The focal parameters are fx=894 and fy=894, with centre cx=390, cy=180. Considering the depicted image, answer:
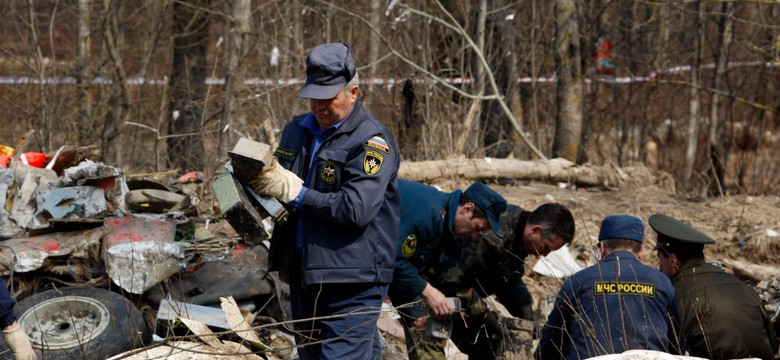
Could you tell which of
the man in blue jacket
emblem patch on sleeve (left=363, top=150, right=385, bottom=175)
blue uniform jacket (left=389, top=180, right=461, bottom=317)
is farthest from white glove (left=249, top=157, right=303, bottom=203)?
blue uniform jacket (left=389, top=180, right=461, bottom=317)

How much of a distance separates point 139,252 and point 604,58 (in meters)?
11.2

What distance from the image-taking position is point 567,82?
13.1 m

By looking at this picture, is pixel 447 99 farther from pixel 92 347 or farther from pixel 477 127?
pixel 92 347

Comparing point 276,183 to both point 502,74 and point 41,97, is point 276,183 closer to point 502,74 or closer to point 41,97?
point 41,97

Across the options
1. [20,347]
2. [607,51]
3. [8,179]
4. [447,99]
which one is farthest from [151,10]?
[20,347]

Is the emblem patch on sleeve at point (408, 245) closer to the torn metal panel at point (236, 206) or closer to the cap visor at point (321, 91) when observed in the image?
the torn metal panel at point (236, 206)

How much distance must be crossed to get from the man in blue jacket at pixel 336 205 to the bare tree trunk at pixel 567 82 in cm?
945

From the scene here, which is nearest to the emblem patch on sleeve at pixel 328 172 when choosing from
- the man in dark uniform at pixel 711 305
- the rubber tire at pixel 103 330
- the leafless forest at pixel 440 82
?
the rubber tire at pixel 103 330

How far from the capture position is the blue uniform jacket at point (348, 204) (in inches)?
144

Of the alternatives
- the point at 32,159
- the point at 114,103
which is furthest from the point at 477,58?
the point at 32,159

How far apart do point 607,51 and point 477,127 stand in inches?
195

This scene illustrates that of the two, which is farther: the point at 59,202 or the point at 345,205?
the point at 59,202

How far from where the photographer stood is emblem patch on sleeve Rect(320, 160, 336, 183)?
3.78m

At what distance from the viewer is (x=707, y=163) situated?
1410 cm
